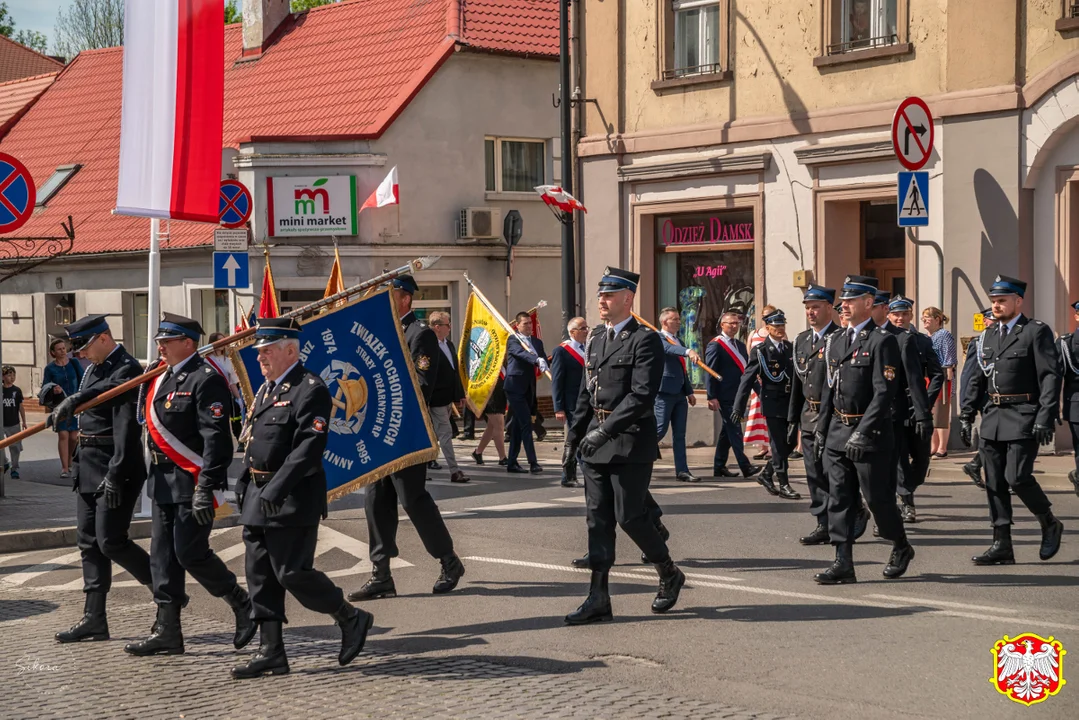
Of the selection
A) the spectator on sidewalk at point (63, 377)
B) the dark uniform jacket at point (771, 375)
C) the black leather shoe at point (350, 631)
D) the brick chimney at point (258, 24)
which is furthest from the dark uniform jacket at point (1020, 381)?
the brick chimney at point (258, 24)

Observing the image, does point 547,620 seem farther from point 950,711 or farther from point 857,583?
point 950,711

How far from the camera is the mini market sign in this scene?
27.5 metres

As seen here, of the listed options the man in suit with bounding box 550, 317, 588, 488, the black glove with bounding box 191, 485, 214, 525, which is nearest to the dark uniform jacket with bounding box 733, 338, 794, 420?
the man in suit with bounding box 550, 317, 588, 488

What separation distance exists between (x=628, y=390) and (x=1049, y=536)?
11.7 feet

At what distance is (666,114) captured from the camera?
21.3 m

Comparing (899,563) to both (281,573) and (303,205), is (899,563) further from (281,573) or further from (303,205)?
(303,205)

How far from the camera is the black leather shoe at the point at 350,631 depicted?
756cm

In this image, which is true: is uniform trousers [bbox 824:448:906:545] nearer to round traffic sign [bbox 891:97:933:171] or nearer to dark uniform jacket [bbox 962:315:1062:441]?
dark uniform jacket [bbox 962:315:1062:441]

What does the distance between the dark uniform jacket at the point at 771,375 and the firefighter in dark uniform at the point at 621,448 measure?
17.4ft

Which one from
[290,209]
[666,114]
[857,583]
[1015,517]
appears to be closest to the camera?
[857,583]

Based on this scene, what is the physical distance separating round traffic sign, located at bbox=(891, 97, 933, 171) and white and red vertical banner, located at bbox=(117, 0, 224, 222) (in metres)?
7.70

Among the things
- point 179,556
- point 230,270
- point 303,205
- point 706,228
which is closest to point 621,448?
point 179,556

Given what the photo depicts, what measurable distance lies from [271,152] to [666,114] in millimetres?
9362

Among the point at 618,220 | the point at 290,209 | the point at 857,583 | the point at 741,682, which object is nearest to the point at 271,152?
the point at 290,209
